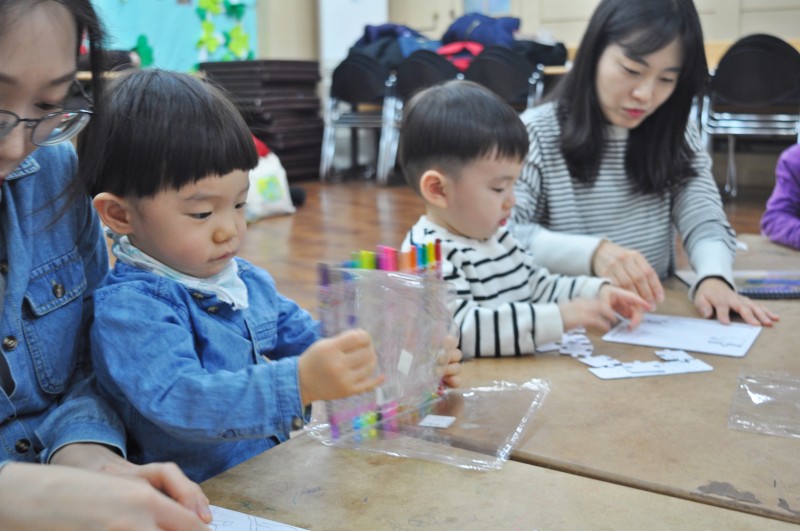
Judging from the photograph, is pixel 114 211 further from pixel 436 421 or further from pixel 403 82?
pixel 403 82

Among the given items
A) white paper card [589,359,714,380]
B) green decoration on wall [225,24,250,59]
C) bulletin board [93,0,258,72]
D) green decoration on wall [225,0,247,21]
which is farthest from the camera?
green decoration on wall [225,24,250,59]

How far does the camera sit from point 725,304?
→ 1476mm

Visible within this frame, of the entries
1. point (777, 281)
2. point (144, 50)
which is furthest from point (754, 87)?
point (144, 50)

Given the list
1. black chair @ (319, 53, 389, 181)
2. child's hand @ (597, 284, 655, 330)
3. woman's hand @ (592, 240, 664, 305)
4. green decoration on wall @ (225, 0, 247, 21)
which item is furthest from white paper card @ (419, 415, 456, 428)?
green decoration on wall @ (225, 0, 247, 21)

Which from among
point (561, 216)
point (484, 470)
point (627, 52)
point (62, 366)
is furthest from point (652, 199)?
point (62, 366)

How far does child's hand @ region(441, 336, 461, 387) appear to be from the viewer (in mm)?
1058

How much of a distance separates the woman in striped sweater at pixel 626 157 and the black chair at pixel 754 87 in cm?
335

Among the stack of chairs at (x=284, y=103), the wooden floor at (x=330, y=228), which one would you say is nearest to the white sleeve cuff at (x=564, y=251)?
the wooden floor at (x=330, y=228)

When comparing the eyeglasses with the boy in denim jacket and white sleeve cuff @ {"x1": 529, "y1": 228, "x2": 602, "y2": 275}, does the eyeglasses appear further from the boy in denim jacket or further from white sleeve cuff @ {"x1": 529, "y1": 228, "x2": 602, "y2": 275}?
white sleeve cuff @ {"x1": 529, "y1": 228, "x2": 602, "y2": 275}

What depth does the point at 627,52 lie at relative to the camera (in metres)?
1.67

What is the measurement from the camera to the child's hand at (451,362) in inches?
41.6

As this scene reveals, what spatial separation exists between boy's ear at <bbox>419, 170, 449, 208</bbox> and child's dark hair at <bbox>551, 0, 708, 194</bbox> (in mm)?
470

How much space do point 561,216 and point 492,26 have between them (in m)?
4.60

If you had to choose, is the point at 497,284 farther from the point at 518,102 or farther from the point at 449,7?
the point at 449,7
